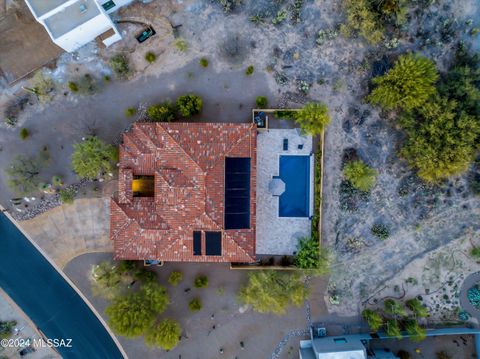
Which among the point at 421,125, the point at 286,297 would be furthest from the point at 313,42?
the point at 286,297

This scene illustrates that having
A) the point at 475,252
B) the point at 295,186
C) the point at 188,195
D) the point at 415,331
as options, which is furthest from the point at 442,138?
the point at 188,195

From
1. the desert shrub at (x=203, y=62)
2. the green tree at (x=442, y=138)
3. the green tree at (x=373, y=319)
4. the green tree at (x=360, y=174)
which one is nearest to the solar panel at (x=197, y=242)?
the green tree at (x=360, y=174)

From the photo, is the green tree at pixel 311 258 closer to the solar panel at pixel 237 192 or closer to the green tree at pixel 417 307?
the solar panel at pixel 237 192

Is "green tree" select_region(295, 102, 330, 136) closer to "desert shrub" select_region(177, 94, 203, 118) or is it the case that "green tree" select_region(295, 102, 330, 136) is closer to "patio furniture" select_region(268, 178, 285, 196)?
"patio furniture" select_region(268, 178, 285, 196)

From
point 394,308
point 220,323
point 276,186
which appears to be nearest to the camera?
point 394,308

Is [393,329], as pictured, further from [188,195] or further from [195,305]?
[188,195]
